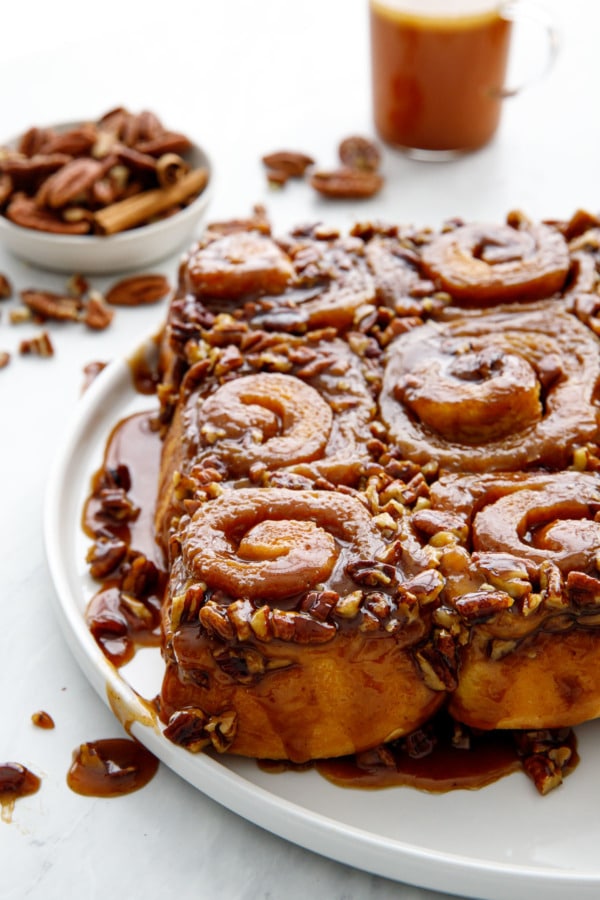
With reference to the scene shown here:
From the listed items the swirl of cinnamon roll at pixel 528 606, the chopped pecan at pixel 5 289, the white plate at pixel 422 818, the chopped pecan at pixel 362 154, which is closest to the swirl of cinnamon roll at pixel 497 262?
the swirl of cinnamon roll at pixel 528 606

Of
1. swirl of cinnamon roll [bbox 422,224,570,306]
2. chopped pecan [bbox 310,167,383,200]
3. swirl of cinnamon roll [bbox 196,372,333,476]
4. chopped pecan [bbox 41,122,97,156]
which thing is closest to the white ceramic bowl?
chopped pecan [bbox 41,122,97,156]

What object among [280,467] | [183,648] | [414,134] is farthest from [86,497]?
[414,134]

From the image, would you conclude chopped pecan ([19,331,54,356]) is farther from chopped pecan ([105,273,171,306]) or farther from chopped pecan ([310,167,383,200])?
chopped pecan ([310,167,383,200])

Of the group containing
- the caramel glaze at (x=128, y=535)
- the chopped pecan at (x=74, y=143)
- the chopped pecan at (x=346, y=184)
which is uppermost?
the chopped pecan at (x=74, y=143)

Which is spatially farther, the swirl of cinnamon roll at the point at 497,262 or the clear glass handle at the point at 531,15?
the clear glass handle at the point at 531,15

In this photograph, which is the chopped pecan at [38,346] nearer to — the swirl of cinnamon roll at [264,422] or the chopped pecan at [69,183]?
the chopped pecan at [69,183]

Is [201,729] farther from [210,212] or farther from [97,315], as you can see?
[210,212]
